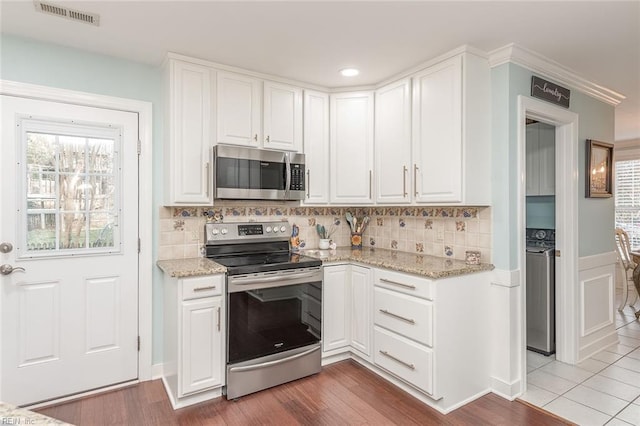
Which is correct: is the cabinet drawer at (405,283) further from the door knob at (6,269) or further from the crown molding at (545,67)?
the door knob at (6,269)

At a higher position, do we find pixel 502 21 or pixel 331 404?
pixel 502 21

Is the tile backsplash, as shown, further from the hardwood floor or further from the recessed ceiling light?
the recessed ceiling light

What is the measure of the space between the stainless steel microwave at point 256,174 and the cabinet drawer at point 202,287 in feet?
2.12

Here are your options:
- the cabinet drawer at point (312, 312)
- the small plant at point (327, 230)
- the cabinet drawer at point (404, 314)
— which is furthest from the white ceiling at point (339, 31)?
the cabinet drawer at point (312, 312)

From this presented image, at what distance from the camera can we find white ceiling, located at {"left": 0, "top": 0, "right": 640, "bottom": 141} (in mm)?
1930

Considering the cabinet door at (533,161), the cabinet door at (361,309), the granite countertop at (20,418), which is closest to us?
the granite countertop at (20,418)

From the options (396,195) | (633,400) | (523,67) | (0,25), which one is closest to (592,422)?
(633,400)

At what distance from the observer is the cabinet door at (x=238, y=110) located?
8.91 feet

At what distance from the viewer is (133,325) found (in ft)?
8.66

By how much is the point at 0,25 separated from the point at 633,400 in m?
4.68

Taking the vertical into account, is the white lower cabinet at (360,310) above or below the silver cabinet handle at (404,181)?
below

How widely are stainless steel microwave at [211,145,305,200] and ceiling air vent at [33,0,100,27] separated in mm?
1026

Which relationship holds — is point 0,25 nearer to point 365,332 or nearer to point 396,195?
point 396,195

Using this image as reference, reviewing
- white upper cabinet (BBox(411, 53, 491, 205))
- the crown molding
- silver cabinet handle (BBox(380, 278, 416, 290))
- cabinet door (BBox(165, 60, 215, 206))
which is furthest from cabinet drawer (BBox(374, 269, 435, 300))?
the crown molding
